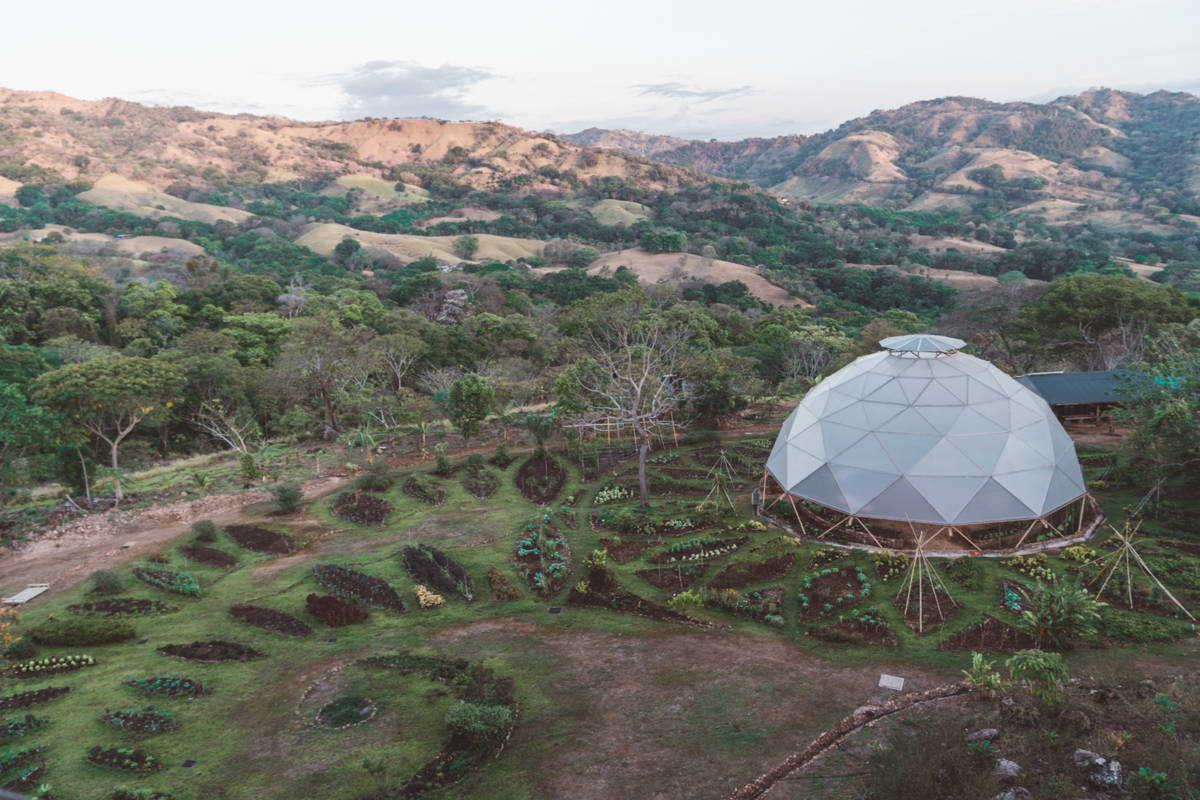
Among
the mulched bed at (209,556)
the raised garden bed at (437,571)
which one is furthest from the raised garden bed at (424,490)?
the mulched bed at (209,556)

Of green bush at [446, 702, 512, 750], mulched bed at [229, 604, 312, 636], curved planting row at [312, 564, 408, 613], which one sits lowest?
mulched bed at [229, 604, 312, 636]

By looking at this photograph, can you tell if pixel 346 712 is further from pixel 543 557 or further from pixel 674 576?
pixel 674 576

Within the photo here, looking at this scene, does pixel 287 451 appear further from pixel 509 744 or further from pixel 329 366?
pixel 509 744

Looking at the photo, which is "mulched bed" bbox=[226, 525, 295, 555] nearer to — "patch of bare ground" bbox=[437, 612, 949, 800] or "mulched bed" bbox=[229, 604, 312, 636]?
"mulched bed" bbox=[229, 604, 312, 636]

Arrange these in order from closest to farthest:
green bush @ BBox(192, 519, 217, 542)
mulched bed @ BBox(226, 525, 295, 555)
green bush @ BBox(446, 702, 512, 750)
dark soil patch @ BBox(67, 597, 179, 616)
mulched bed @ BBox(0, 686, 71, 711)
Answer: green bush @ BBox(446, 702, 512, 750)
mulched bed @ BBox(0, 686, 71, 711)
dark soil patch @ BBox(67, 597, 179, 616)
mulched bed @ BBox(226, 525, 295, 555)
green bush @ BBox(192, 519, 217, 542)

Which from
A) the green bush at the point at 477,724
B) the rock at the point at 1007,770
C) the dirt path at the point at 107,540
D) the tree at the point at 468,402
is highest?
the tree at the point at 468,402

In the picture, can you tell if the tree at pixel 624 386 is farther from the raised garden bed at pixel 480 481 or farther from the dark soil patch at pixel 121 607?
the dark soil patch at pixel 121 607

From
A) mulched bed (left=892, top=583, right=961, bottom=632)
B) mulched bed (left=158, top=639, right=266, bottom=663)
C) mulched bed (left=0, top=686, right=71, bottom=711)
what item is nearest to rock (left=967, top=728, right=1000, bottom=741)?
mulched bed (left=892, top=583, right=961, bottom=632)
